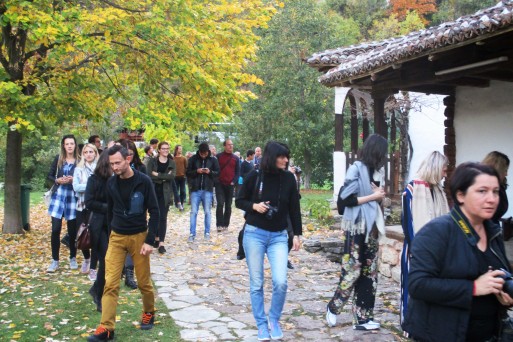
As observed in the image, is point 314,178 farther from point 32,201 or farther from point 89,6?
point 89,6

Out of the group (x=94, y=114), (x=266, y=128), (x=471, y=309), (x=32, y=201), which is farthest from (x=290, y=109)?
(x=471, y=309)

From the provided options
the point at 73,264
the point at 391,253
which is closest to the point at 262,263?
the point at 391,253

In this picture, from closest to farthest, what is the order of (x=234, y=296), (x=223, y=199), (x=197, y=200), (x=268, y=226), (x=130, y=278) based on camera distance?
(x=268, y=226)
(x=234, y=296)
(x=130, y=278)
(x=197, y=200)
(x=223, y=199)

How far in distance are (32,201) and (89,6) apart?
13684mm

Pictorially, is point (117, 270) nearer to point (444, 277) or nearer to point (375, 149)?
point (375, 149)

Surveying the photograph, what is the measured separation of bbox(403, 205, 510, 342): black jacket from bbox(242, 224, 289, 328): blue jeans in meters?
2.59

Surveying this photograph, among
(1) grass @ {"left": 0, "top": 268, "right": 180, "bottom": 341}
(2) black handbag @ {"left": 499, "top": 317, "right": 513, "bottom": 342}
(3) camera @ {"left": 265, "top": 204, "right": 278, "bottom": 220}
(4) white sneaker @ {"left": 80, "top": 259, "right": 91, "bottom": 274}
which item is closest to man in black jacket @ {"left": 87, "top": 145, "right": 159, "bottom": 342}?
(1) grass @ {"left": 0, "top": 268, "right": 180, "bottom": 341}

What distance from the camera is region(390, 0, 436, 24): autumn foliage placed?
37.0 m

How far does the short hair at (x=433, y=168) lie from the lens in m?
4.93

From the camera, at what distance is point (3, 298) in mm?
7141

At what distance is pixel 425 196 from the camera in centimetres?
497

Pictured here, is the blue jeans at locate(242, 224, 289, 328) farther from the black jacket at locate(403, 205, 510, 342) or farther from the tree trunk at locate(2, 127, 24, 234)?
the tree trunk at locate(2, 127, 24, 234)

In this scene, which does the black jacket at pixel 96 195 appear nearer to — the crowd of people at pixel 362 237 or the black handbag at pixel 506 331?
the crowd of people at pixel 362 237

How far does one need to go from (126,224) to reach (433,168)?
9.40 feet
